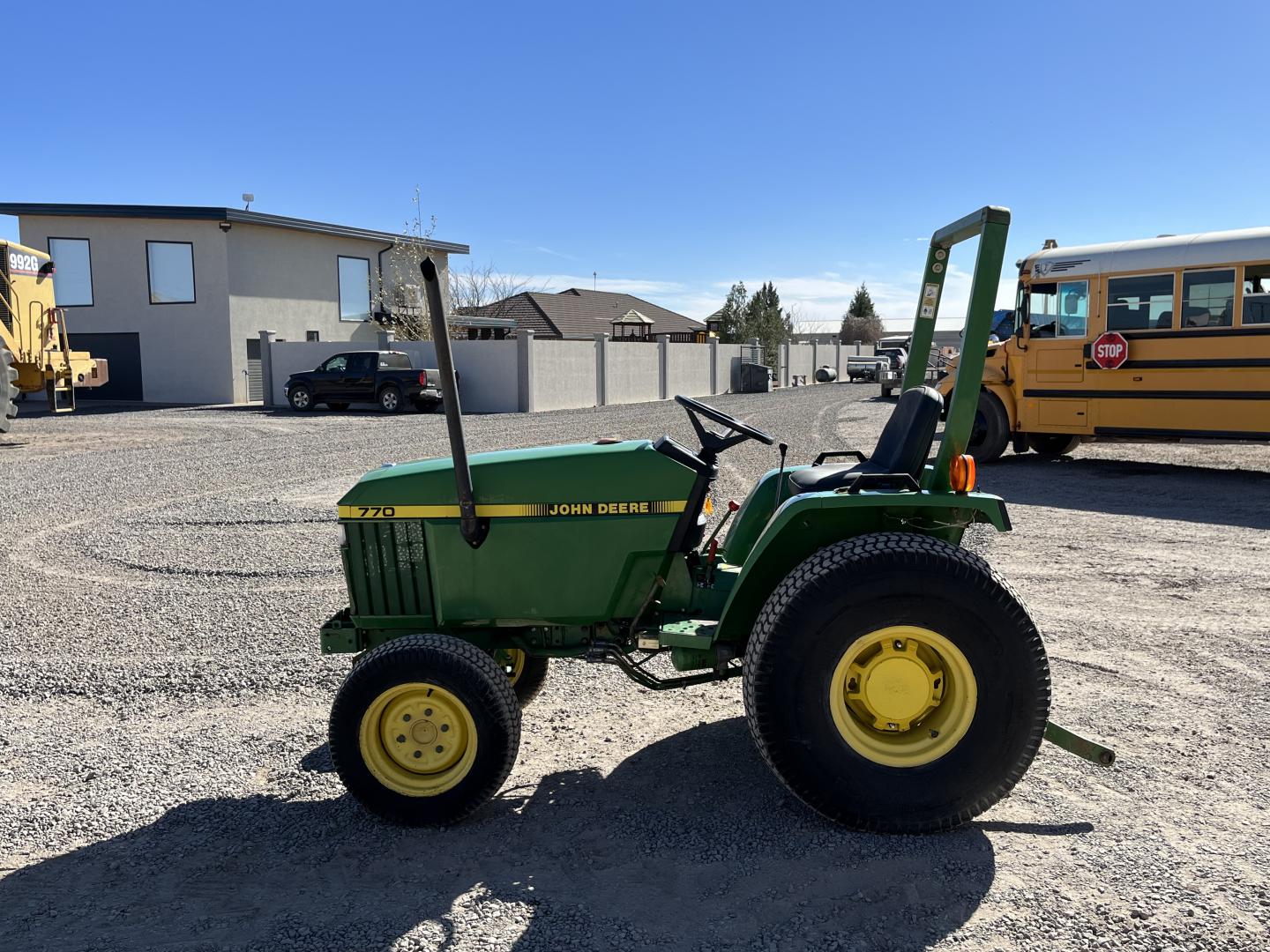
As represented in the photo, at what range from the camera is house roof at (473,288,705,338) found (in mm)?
50188

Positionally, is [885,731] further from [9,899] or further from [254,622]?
[254,622]

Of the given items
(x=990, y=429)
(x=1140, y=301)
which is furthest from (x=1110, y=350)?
(x=990, y=429)

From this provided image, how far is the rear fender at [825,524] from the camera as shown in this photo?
3250 millimetres

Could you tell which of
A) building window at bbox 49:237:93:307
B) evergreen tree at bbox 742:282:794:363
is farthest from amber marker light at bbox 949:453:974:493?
evergreen tree at bbox 742:282:794:363

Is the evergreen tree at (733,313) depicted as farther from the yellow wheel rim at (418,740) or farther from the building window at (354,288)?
the yellow wheel rim at (418,740)

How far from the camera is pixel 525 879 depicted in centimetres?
299

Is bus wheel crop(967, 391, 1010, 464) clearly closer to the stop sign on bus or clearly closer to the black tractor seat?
the stop sign on bus

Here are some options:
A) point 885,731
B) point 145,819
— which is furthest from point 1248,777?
point 145,819

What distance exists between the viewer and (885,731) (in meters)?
3.19

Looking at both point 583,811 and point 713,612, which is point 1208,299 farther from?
point 583,811

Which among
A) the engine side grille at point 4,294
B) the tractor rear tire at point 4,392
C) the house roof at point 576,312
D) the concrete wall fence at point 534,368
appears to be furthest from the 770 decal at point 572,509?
the house roof at point 576,312

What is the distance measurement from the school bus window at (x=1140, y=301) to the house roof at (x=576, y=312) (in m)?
35.7

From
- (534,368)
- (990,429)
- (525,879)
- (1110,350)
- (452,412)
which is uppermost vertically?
(1110,350)

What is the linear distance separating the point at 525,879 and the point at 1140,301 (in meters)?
11.3
